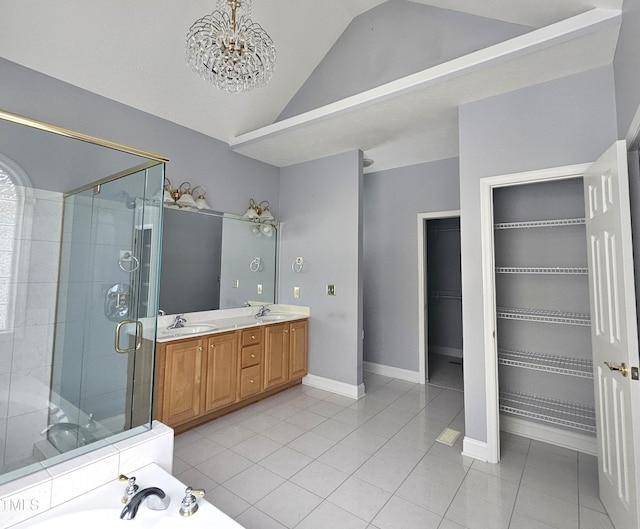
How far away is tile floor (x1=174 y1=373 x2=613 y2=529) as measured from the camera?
5.79ft

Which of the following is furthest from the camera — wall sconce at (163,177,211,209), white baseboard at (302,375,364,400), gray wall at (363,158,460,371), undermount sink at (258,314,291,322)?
gray wall at (363,158,460,371)

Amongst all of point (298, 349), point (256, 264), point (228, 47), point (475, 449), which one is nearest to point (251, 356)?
point (298, 349)

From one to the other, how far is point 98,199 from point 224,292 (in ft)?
5.32

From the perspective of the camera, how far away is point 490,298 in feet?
7.73

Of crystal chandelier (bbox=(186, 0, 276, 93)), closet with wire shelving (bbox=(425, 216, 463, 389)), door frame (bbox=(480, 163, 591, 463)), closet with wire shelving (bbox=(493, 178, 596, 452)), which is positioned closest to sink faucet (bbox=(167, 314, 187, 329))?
crystal chandelier (bbox=(186, 0, 276, 93))

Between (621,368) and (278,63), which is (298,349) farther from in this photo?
(278,63)

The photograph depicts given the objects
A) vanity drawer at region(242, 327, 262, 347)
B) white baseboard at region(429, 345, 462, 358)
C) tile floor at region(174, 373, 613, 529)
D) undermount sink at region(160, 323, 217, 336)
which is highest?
undermount sink at region(160, 323, 217, 336)

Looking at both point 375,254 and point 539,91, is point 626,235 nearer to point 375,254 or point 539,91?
point 539,91

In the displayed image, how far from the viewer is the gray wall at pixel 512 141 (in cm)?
210

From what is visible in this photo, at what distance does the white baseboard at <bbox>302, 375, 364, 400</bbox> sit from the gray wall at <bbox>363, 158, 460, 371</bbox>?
901 mm

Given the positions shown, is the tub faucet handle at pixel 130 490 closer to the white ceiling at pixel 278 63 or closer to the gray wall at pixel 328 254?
the gray wall at pixel 328 254

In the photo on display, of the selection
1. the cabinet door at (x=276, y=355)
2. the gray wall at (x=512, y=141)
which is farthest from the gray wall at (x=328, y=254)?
the gray wall at (x=512, y=141)

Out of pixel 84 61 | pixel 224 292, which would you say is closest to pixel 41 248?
pixel 84 61

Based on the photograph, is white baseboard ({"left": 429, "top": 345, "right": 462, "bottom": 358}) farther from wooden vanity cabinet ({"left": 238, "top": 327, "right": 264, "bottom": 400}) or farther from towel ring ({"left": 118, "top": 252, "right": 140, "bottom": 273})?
towel ring ({"left": 118, "top": 252, "right": 140, "bottom": 273})
